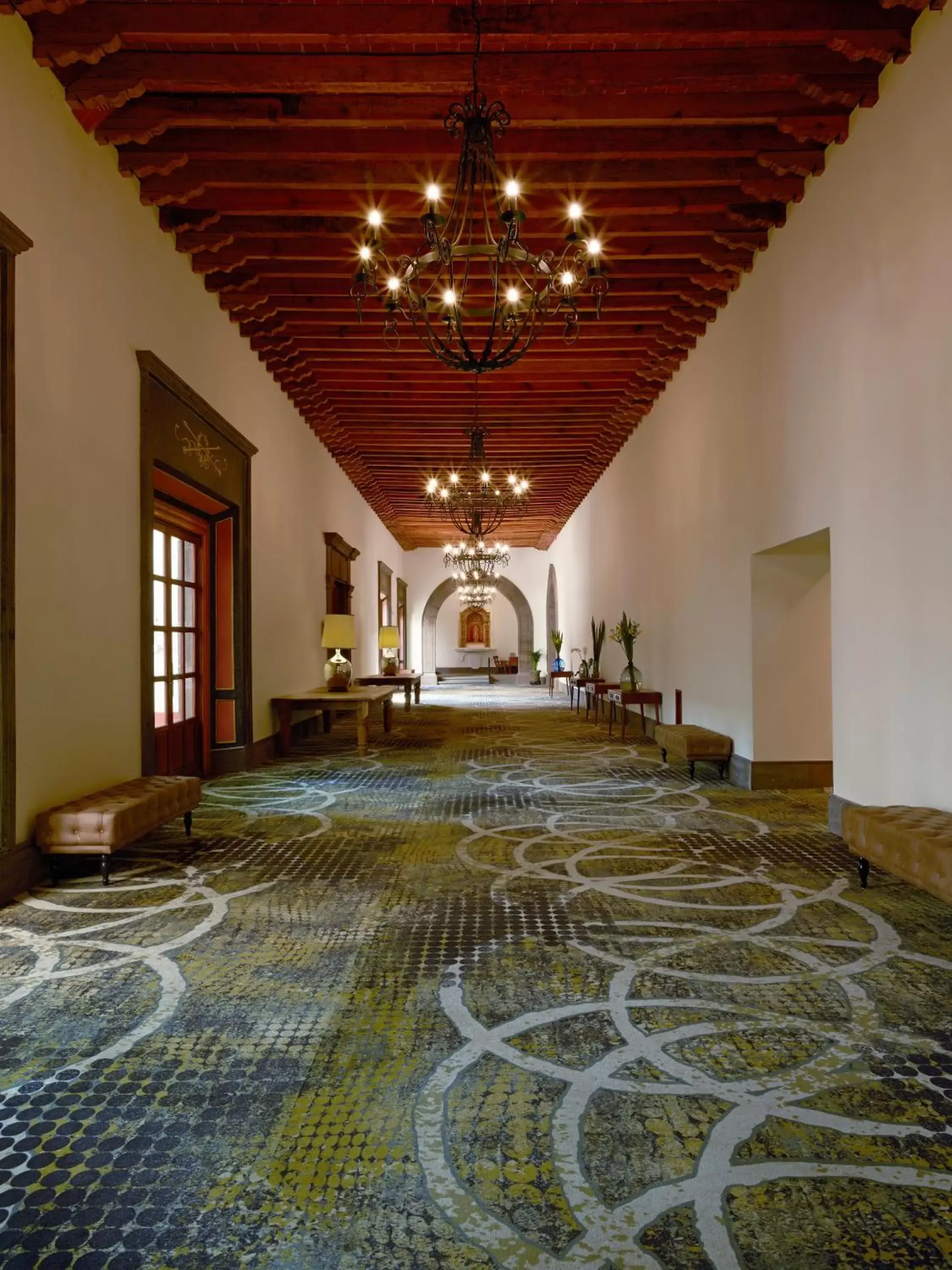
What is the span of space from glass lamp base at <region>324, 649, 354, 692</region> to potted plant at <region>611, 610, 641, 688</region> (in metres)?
3.57

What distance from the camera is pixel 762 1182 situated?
5.90ft

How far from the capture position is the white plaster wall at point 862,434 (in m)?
4.01

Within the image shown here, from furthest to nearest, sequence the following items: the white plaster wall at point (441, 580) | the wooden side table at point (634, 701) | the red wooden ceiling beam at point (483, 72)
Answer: the white plaster wall at point (441, 580), the wooden side table at point (634, 701), the red wooden ceiling beam at point (483, 72)

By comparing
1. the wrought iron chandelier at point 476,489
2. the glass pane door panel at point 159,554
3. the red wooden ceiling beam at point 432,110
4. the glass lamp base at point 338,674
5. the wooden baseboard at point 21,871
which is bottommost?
the wooden baseboard at point 21,871

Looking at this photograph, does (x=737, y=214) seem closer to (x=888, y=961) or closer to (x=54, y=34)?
(x=54, y=34)

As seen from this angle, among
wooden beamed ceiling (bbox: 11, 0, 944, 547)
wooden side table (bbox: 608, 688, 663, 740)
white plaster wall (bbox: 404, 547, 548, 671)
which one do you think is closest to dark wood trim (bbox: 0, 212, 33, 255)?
wooden beamed ceiling (bbox: 11, 0, 944, 547)

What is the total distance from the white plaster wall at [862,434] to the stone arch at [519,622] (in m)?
16.2

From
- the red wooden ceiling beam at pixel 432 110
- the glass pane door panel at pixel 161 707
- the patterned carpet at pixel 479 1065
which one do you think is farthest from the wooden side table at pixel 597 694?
the red wooden ceiling beam at pixel 432 110

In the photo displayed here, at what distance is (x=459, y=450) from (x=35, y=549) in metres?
9.37

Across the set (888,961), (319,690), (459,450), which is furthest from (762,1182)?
(459,450)

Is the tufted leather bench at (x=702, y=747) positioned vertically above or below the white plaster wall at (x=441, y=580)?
below

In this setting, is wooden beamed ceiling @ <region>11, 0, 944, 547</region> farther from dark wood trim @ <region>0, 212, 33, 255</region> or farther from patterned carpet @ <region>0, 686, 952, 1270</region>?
patterned carpet @ <region>0, 686, 952, 1270</region>

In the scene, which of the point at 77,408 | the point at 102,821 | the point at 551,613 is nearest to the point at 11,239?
the point at 77,408

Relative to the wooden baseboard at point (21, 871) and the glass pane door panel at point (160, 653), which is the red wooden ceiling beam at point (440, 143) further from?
the wooden baseboard at point (21, 871)
